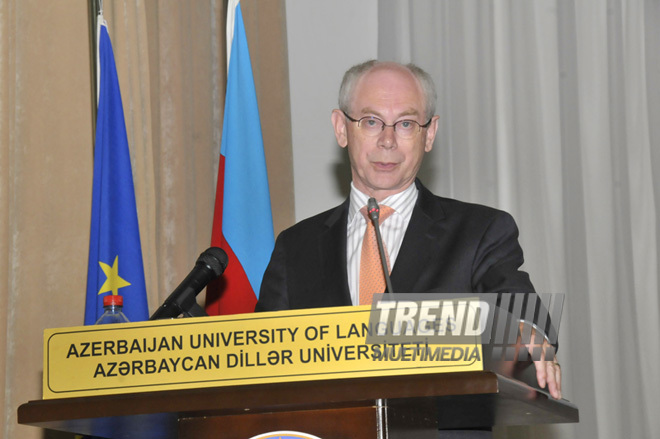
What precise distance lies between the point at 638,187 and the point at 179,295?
8.88ft

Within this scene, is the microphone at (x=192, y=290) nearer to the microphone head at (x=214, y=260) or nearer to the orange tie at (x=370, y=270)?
the microphone head at (x=214, y=260)

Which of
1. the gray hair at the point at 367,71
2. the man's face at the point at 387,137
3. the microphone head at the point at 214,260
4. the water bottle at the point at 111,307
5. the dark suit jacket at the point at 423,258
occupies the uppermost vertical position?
the gray hair at the point at 367,71

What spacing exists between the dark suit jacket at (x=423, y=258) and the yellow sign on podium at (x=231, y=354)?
2.56ft

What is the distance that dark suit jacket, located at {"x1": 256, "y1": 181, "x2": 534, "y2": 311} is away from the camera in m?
2.27

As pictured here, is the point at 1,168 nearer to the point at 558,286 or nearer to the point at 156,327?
the point at 156,327

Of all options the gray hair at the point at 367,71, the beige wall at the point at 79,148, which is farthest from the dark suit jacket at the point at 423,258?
the beige wall at the point at 79,148

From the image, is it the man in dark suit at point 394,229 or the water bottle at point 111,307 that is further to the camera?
the man in dark suit at point 394,229

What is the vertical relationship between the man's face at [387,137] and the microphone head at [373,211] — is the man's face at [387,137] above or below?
above

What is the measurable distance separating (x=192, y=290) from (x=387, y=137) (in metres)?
1.09

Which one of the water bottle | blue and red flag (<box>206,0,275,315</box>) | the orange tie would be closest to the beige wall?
blue and red flag (<box>206,0,275,315</box>)

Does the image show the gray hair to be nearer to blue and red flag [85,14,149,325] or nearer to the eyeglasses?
the eyeglasses

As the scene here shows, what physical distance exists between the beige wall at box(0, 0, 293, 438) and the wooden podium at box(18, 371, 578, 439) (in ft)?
4.88

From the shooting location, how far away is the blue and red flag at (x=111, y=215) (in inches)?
121

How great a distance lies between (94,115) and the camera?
337cm
